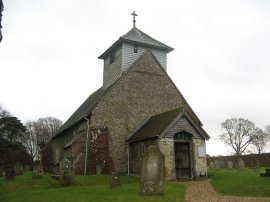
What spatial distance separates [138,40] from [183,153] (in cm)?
1240

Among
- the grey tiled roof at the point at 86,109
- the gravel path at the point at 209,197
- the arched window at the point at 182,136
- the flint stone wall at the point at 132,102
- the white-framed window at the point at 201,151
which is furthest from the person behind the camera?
the grey tiled roof at the point at 86,109

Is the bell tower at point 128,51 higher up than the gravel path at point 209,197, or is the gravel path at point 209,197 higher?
the bell tower at point 128,51

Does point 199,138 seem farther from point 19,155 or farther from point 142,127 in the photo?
point 19,155

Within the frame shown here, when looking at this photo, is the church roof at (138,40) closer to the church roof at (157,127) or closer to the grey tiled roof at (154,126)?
the grey tiled roof at (154,126)

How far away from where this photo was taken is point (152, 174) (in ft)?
46.7

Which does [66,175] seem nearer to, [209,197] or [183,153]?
[209,197]

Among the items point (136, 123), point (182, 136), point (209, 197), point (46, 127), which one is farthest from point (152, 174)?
point (46, 127)

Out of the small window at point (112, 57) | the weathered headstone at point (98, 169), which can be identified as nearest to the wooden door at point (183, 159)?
the weathered headstone at point (98, 169)

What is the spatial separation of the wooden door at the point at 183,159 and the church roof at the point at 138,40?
11.2m

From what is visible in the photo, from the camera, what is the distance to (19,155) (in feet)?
187

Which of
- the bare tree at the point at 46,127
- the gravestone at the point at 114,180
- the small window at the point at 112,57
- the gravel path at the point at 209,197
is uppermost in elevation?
the small window at the point at 112,57

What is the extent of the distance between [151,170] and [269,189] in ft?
19.8

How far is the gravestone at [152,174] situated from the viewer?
14109 millimetres

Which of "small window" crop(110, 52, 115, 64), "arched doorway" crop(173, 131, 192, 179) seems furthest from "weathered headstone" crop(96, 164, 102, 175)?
"small window" crop(110, 52, 115, 64)
